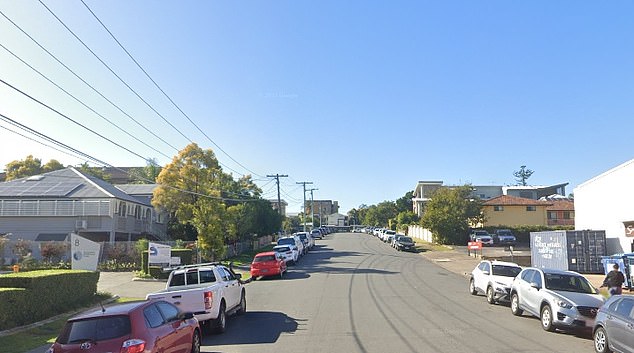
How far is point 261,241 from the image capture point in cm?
6769

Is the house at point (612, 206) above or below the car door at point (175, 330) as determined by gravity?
above

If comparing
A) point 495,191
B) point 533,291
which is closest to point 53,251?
point 533,291

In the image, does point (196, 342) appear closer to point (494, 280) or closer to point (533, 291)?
point (533, 291)

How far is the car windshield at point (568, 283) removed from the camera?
1478 cm

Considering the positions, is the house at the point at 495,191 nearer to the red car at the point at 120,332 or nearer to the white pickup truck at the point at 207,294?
the white pickup truck at the point at 207,294

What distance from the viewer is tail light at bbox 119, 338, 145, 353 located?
7582 mm

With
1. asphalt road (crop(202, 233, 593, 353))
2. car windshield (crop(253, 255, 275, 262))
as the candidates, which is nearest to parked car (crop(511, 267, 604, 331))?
asphalt road (crop(202, 233, 593, 353))

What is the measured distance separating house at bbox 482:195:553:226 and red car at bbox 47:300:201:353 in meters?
67.8

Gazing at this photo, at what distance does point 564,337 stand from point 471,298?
8.03m

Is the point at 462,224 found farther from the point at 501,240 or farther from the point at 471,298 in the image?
the point at 471,298

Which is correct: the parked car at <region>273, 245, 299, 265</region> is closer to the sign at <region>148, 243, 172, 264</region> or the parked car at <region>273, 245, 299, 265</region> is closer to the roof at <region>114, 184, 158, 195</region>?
the sign at <region>148, 243, 172, 264</region>

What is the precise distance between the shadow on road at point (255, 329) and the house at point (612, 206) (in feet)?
74.3

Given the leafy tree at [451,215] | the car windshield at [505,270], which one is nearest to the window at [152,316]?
the car windshield at [505,270]

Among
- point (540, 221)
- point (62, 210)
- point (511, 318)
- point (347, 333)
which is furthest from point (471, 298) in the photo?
point (540, 221)
